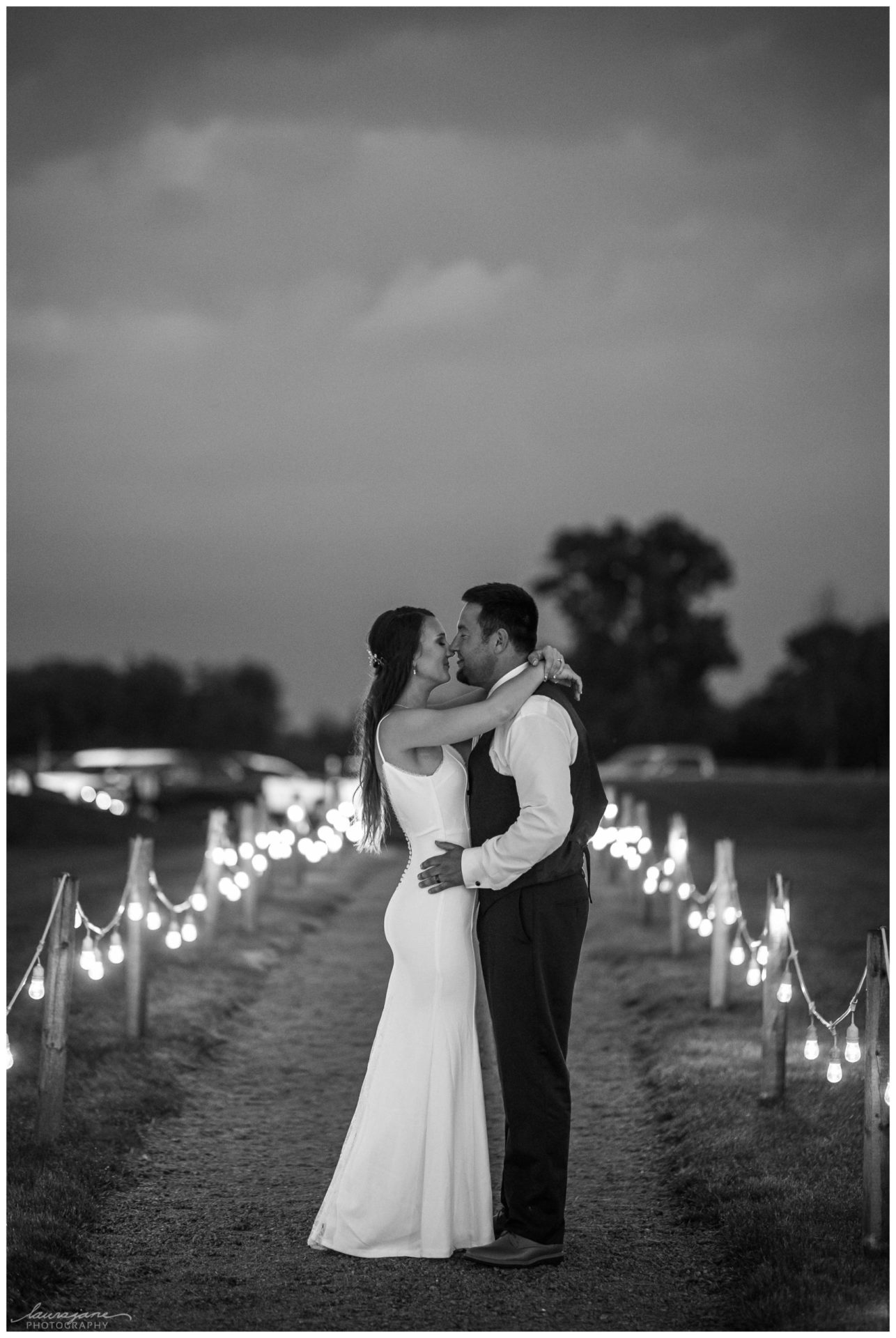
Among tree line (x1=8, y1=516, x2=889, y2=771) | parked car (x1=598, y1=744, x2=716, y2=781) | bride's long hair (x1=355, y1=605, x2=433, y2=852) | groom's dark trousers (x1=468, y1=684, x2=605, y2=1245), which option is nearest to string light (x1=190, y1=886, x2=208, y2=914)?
bride's long hair (x1=355, y1=605, x2=433, y2=852)

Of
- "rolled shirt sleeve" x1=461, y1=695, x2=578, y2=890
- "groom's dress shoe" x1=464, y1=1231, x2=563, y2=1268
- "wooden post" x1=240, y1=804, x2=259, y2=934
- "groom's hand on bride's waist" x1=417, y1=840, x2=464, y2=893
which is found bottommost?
"groom's dress shoe" x1=464, y1=1231, x2=563, y2=1268

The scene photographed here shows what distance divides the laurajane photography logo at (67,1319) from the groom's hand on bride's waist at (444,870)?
1817mm

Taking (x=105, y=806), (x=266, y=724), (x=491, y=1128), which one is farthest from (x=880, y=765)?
(x=491, y=1128)

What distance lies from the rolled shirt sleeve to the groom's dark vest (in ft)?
0.26

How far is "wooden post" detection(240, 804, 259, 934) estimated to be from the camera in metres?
14.2

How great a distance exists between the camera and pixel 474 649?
554 centimetres

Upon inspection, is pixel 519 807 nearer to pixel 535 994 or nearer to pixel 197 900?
pixel 535 994

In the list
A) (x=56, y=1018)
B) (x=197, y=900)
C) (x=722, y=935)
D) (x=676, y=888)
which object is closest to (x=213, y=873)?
(x=197, y=900)

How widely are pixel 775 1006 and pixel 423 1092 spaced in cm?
309

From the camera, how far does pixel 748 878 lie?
2058 cm

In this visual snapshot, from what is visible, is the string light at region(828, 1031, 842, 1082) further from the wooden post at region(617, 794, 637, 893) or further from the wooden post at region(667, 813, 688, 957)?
the wooden post at region(617, 794, 637, 893)

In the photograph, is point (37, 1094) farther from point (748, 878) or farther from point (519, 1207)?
point (748, 878)

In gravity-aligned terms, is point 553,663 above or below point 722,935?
above

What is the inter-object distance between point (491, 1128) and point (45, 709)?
2834 inches
